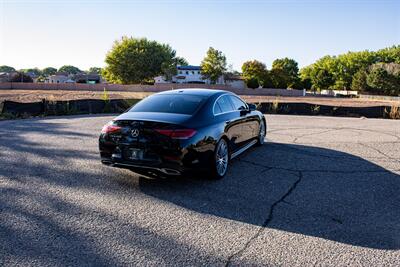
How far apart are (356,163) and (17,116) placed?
14.1 metres

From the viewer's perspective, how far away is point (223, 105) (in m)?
6.19

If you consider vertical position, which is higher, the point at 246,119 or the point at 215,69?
the point at 215,69

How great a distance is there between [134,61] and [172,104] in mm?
66190

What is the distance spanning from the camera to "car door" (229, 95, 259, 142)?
6.81 m

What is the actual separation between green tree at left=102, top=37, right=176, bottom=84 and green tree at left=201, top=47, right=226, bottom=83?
26.6 ft

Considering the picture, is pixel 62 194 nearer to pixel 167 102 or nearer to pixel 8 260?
pixel 8 260

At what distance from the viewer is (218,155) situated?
5465 millimetres

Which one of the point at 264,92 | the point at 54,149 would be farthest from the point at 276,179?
the point at 264,92

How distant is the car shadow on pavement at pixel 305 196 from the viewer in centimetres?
375

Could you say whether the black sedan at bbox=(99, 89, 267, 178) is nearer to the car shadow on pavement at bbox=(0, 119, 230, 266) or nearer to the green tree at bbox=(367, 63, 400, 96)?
the car shadow on pavement at bbox=(0, 119, 230, 266)

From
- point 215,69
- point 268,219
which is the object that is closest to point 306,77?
point 215,69

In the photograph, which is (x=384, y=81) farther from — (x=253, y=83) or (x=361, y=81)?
(x=253, y=83)

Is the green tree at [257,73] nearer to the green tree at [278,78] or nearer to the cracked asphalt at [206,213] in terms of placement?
the green tree at [278,78]

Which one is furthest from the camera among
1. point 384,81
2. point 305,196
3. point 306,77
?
point 306,77
